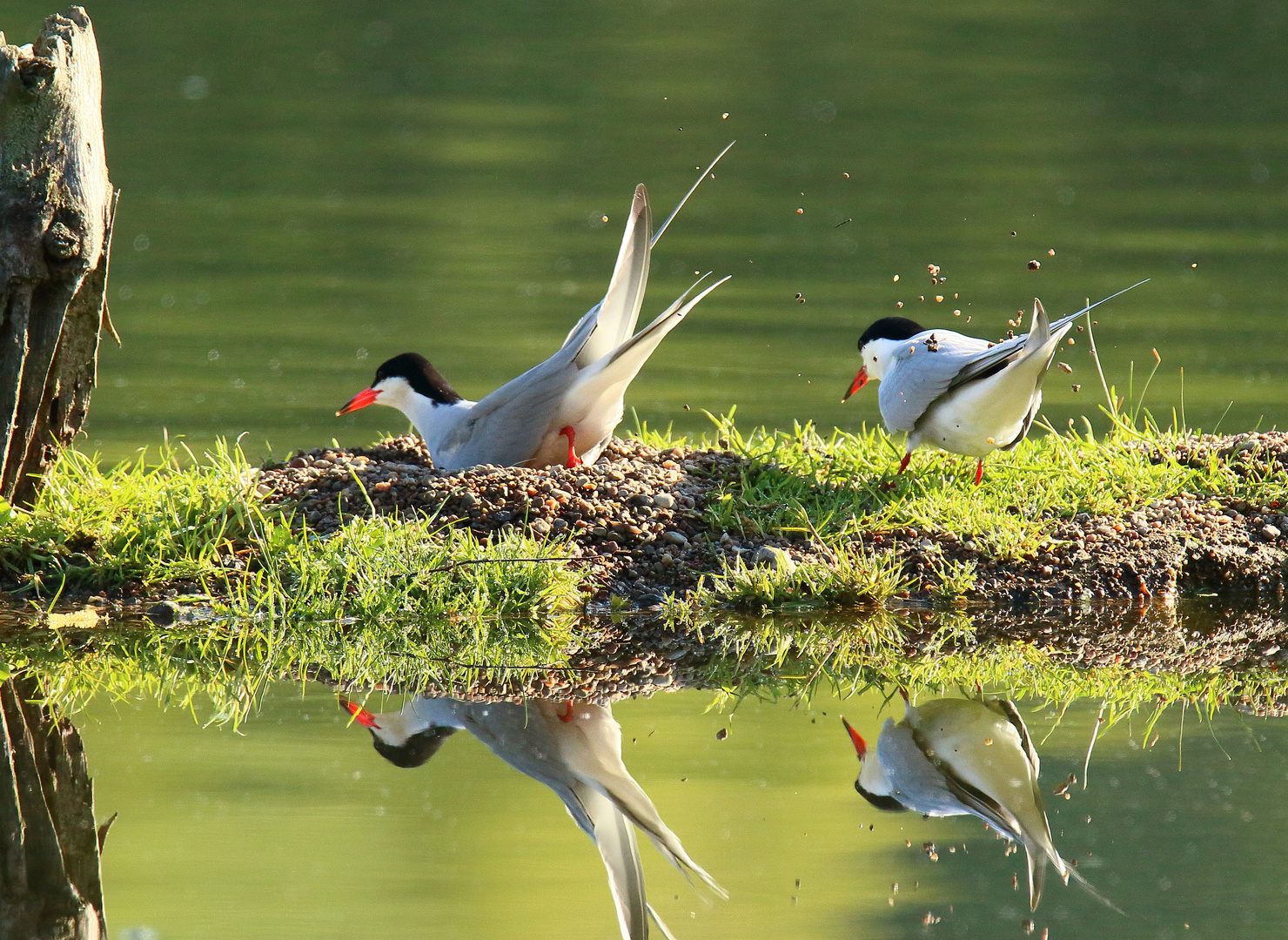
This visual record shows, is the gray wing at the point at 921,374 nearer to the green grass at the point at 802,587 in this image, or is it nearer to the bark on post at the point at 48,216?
the green grass at the point at 802,587

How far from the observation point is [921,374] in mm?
6520

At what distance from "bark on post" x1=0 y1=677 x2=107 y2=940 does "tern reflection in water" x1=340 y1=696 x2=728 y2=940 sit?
0.77 m

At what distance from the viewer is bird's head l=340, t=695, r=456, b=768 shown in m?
4.39

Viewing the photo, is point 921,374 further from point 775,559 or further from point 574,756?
point 574,756

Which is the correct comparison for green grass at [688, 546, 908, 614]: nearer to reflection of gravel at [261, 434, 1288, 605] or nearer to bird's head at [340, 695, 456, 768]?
reflection of gravel at [261, 434, 1288, 605]

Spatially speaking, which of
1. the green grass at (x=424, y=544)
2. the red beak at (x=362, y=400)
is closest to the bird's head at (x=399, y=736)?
the green grass at (x=424, y=544)

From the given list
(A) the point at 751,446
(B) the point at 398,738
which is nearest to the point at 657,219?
(A) the point at 751,446

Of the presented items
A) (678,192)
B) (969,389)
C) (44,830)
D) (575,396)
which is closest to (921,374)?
(969,389)

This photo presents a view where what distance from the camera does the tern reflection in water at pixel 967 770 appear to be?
13.2 ft

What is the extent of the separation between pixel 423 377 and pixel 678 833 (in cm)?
365

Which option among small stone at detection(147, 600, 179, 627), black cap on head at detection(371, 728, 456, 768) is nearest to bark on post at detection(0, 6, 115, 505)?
small stone at detection(147, 600, 179, 627)

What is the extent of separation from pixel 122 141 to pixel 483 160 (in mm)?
3966

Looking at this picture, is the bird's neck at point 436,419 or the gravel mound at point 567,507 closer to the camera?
the gravel mound at point 567,507

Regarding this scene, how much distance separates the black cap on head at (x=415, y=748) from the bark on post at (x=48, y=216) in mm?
1940
